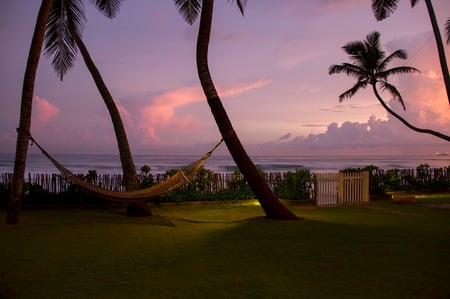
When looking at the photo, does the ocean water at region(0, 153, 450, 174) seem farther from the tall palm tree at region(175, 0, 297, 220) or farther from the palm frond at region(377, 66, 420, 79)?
the tall palm tree at region(175, 0, 297, 220)

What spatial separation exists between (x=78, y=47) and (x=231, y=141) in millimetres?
4054

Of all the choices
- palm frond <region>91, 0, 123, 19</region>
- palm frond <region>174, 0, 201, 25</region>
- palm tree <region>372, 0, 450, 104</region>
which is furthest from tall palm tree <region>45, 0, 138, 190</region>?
palm tree <region>372, 0, 450, 104</region>

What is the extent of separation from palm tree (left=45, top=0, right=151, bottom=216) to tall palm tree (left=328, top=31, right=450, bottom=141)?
8.92 m

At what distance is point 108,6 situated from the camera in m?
9.30

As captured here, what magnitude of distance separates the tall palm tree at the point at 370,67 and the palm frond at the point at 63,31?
9.10 m

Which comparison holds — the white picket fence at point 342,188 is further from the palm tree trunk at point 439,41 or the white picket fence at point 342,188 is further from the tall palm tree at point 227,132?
the tall palm tree at point 227,132

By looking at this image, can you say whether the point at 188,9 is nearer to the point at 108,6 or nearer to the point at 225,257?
the point at 108,6

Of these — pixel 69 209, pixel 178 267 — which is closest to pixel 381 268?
pixel 178 267

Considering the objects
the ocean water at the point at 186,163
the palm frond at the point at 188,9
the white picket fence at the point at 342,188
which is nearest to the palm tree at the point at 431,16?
the white picket fence at the point at 342,188

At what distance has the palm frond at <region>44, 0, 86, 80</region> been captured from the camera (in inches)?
357

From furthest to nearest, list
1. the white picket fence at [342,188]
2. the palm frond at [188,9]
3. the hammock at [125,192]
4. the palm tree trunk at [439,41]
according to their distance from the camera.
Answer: the white picket fence at [342,188]
the palm tree trunk at [439,41]
the palm frond at [188,9]
the hammock at [125,192]

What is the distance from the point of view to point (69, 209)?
31.3 feet

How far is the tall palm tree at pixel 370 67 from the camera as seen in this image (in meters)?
14.5

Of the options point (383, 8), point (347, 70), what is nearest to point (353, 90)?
point (347, 70)
